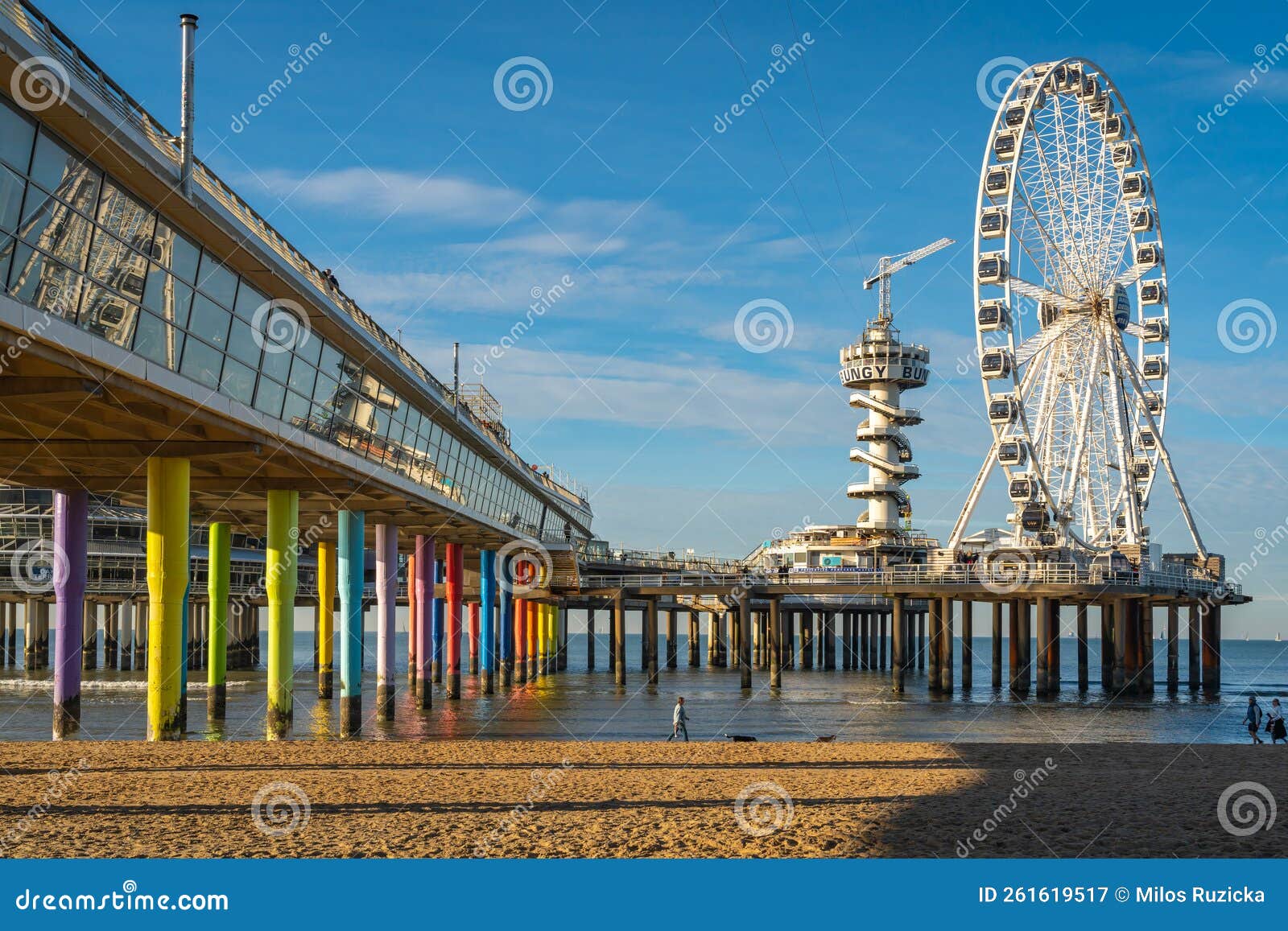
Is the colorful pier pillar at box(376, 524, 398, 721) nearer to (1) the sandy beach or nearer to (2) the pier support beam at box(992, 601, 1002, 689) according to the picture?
(1) the sandy beach

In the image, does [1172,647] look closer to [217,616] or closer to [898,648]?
[898,648]

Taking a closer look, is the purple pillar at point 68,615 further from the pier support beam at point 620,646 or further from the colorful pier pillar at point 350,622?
the pier support beam at point 620,646

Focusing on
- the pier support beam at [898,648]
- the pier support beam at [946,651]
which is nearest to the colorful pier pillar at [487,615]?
the pier support beam at [898,648]

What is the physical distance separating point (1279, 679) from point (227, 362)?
268 ft

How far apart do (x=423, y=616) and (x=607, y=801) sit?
2554 centimetres

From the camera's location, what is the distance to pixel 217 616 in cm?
2892

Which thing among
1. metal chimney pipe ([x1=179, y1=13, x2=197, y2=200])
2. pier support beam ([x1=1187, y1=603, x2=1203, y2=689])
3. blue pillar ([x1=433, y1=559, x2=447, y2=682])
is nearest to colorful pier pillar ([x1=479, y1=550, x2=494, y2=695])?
blue pillar ([x1=433, y1=559, x2=447, y2=682])

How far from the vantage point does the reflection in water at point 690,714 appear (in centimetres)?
3241

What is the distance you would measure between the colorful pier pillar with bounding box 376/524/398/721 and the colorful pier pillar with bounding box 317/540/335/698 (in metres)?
6.31

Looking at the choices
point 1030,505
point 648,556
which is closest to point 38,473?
point 1030,505

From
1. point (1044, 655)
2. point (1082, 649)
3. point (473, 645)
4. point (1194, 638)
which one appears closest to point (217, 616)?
point (1044, 655)

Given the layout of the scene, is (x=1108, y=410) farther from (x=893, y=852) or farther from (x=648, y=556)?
(x=893, y=852)

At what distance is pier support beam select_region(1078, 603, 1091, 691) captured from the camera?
57594mm

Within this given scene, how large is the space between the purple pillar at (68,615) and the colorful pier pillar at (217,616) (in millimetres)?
3970
